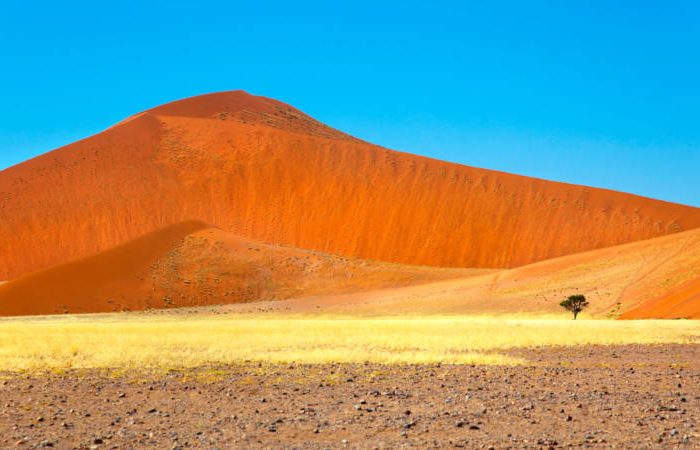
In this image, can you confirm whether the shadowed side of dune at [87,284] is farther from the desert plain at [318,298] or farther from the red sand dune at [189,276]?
the desert plain at [318,298]

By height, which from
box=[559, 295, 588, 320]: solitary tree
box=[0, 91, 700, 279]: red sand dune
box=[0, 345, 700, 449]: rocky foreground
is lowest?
box=[0, 345, 700, 449]: rocky foreground

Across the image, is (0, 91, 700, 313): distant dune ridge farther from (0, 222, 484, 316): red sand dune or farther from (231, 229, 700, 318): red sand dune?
(231, 229, 700, 318): red sand dune

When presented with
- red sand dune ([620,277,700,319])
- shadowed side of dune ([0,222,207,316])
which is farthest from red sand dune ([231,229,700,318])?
shadowed side of dune ([0,222,207,316])

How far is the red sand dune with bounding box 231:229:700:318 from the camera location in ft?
167

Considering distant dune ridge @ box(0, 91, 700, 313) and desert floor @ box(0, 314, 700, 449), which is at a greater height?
distant dune ridge @ box(0, 91, 700, 313)

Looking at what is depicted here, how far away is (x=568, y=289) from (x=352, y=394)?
1844 inches

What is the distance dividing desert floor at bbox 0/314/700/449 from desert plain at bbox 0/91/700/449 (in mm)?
79

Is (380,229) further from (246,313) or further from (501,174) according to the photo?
(246,313)

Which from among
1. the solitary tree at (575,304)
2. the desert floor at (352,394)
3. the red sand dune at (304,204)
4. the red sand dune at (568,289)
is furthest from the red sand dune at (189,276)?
the desert floor at (352,394)

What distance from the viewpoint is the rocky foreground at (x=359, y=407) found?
33.0 ft

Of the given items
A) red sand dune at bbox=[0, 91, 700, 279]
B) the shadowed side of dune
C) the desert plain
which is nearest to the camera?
the desert plain

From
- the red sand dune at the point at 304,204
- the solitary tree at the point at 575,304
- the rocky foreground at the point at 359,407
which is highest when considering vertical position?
the red sand dune at the point at 304,204

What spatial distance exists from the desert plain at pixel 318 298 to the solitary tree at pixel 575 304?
0.64 meters

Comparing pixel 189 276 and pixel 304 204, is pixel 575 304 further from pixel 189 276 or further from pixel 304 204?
pixel 304 204
